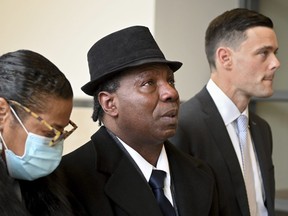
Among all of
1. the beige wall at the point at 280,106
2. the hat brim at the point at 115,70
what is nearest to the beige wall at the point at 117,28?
the beige wall at the point at 280,106

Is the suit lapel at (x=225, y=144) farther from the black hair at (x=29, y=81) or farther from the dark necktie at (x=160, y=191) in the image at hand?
the black hair at (x=29, y=81)

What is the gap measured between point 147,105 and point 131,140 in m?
0.14

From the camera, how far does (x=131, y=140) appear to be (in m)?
1.75

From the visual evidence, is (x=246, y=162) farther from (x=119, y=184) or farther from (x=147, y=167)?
(x=119, y=184)

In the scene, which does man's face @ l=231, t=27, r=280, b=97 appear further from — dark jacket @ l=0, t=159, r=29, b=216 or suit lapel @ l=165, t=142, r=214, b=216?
dark jacket @ l=0, t=159, r=29, b=216

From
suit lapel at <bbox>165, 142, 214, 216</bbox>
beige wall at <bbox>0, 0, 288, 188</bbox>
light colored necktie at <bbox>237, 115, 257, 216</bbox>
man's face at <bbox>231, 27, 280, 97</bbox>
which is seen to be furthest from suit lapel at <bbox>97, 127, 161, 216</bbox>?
beige wall at <bbox>0, 0, 288, 188</bbox>

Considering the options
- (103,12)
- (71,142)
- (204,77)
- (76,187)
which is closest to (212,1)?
(204,77)

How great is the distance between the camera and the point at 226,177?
2105 millimetres

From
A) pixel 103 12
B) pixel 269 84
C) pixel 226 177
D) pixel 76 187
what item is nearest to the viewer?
pixel 76 187

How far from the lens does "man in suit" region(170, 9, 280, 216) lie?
2132 mm

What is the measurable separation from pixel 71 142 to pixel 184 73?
2.44 feet

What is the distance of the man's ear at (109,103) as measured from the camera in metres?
1.75

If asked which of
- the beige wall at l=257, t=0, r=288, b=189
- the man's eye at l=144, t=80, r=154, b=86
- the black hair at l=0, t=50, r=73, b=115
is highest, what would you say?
the black hair at l=0, t=50, r=73, b=115

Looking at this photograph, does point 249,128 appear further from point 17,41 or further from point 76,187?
point 17,41
